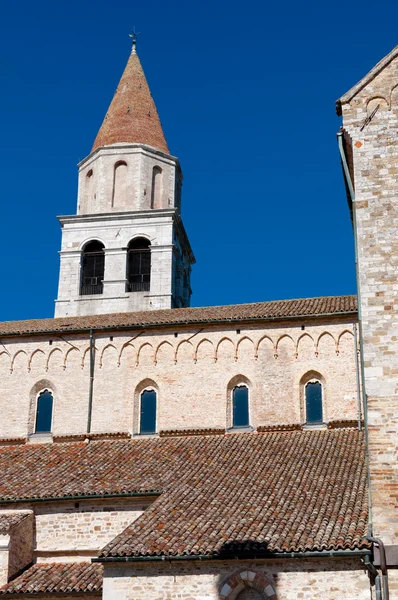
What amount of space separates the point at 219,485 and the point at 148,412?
18.9 feet

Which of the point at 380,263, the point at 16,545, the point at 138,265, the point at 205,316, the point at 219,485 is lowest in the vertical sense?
the point at 16,545

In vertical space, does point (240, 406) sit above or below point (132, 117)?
below

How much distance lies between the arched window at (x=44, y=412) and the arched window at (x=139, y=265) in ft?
35.7

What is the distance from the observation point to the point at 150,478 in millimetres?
22281

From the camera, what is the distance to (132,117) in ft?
137

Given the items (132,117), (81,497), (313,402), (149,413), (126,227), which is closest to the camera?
(81,497)

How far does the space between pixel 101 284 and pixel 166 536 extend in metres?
20.5

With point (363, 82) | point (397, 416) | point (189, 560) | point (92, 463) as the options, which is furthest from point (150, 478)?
point (363, 82)

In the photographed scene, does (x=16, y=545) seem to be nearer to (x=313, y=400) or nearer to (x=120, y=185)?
(x=313, y=400)

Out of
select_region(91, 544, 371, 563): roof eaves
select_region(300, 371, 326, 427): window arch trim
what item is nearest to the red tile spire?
select_region(300, 371, 326, 427): window arch trim

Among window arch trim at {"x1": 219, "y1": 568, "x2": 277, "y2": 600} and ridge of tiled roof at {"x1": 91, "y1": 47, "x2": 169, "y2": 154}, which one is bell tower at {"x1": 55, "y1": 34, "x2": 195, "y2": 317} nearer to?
ridge of tiled roof at {"x1": 91, "y1": 47, "x2": 169, "y2": 154}

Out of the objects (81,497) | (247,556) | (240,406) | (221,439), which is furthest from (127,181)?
(247,556)

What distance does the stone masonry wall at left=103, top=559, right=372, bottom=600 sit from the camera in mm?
17359

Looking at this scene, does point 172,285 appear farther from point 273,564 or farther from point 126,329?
point 273,564
